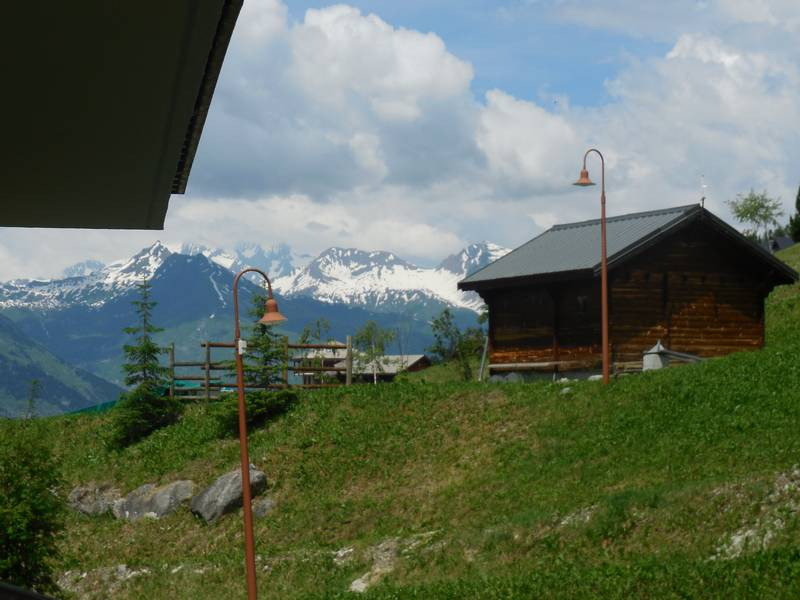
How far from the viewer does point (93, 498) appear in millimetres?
37156

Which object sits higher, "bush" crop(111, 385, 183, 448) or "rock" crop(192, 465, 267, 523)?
"bush" crop(111, 385, 183, 448)

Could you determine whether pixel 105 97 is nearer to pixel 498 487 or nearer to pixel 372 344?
pixel 498 487

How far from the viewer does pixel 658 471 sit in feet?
76.2

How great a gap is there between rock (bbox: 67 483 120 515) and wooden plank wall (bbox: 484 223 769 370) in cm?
1556

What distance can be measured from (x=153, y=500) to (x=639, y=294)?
1854cm

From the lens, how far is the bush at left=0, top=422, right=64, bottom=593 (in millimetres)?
21359

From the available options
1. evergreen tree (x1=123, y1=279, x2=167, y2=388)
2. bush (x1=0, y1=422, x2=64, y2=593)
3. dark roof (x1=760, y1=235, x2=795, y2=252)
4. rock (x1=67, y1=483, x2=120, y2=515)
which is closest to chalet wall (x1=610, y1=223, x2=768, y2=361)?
evergreen tree (x1=123, y1=279, x2=167, y2=388)

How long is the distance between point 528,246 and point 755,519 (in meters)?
25.9

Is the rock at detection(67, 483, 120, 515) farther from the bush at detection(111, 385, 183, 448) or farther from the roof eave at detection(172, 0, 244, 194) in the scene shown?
the roof eave at detection(172, 0, 244, 194)

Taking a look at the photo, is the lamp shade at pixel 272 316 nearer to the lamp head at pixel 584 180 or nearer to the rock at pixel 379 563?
the rock at pixel 379 563

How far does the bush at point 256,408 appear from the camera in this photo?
123 feet

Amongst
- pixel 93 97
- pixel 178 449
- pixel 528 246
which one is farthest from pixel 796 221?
pixel 93 97

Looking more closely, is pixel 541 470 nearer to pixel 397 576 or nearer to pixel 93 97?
pixel 397 576

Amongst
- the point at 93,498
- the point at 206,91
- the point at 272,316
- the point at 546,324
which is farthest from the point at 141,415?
the point at 206,91
